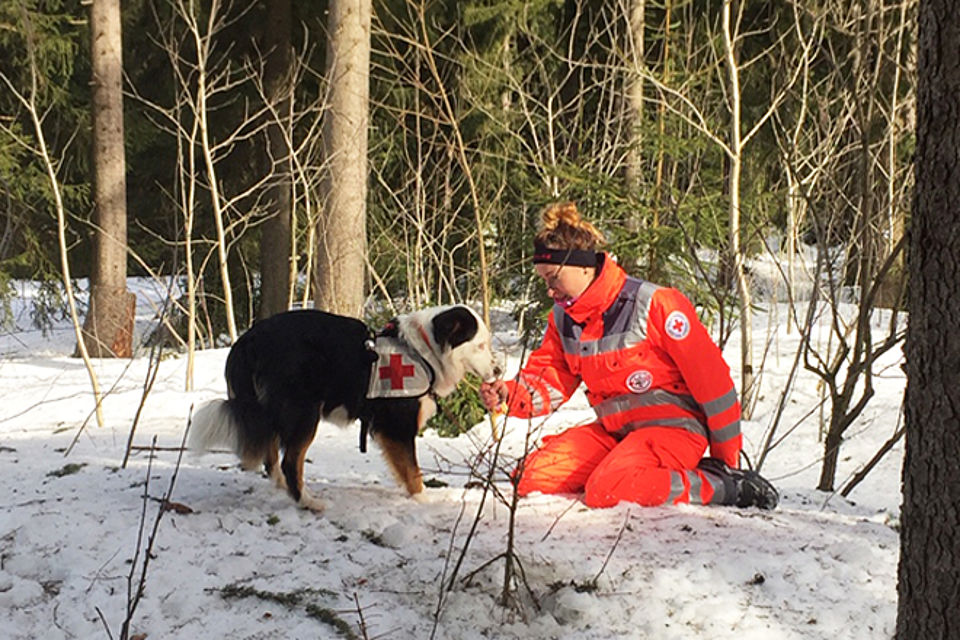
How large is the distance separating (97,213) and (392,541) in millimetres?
8882

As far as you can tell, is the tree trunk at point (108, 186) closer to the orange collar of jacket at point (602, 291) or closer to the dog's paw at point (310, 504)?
the dog's paw at point (310, 504)

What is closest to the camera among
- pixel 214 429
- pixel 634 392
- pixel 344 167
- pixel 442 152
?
pixel 214 429

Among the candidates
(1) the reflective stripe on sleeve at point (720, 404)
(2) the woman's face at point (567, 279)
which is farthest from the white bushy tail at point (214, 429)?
(1) the reflective stripe on sleeve at point (720, 404)

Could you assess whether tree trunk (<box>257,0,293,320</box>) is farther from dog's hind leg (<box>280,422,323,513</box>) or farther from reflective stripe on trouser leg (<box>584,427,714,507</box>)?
reflective stripe on trouser leg (<box>584,427,714,507</box>)

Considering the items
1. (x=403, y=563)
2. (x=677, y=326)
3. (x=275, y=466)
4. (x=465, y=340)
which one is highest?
(x=677, y=326)

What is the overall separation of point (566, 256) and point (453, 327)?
66 centimetres

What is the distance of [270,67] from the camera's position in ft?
39.7

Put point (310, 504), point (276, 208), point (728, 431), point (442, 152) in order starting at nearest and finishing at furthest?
1. point (310, 504)
2. point (728, 431)
3. point (442, 152)
4. point (276, 208)

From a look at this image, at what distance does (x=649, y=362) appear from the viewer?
12.3ft

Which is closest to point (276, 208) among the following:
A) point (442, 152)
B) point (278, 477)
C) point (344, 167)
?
point (442, 152)

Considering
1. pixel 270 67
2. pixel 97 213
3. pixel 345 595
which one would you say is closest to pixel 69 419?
pixel 97 213

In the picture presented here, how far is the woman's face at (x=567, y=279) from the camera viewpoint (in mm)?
3730

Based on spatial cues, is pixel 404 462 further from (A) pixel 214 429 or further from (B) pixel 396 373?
(A) pixel 214 429

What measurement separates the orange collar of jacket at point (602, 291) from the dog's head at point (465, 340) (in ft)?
1.66
